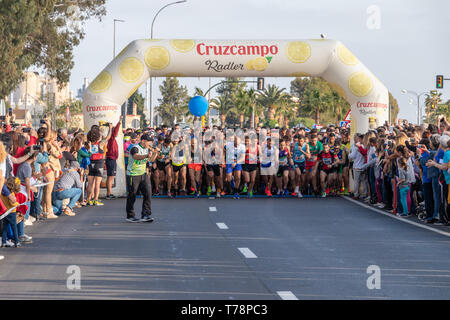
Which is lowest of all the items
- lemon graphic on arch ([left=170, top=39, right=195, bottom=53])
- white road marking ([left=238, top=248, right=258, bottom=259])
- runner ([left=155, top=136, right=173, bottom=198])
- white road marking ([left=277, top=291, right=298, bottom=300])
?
white road marking ([left=238, top=248, right=258, bottom=259])

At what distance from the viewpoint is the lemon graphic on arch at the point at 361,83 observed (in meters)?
23.5

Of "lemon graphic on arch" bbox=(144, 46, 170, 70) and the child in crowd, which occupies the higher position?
"lemon graphic on arch" bbox=(144, 46, 170, 70)

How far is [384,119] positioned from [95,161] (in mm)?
8142

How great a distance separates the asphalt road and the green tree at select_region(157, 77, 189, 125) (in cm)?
12770

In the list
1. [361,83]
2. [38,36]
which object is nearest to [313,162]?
[361,83]

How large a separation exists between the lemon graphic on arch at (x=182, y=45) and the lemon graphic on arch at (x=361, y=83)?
174 inches

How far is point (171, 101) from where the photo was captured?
149750mm

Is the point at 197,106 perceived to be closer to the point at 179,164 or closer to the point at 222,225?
the point at 179,164

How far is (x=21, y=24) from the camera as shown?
41.1 meters

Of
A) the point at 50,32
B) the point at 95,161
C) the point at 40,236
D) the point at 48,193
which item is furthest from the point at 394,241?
the point at 50,32

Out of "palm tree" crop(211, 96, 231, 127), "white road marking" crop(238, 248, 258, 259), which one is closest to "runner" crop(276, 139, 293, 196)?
"white road marking" crop(238, 248, 258, 259)

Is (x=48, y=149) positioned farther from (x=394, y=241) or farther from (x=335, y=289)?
(x=335, y=289)

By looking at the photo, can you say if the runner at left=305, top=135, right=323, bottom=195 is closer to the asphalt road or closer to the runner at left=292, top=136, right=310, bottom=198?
the runner at left=292, top=136, right=310, bottom=198

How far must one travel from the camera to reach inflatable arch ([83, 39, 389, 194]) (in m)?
23.2
